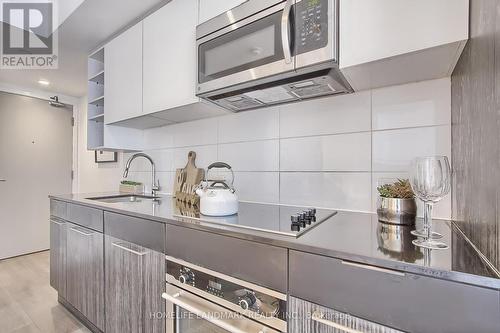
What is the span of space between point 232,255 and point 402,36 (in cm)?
91

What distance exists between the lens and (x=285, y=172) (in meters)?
1.45

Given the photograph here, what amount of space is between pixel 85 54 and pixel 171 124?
1.15 m

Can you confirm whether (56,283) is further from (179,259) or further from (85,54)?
(85,54)

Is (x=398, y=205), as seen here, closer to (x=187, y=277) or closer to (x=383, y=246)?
(x=383, y=246)

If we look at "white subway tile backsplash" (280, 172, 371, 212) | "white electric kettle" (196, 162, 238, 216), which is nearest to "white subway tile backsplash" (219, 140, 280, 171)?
"white subway tile backsplash" (280, 172, 371, 212)

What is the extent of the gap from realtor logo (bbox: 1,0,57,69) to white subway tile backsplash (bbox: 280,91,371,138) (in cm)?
188

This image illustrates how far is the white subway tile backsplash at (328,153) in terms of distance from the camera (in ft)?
3.98

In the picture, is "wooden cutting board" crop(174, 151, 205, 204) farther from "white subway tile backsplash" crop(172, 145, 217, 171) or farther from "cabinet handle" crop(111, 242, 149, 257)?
"cabinet handle" crop(111, 242, 149, 257)

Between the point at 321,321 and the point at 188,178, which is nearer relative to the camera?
the point at 321,321

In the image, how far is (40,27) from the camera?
1.92 metres

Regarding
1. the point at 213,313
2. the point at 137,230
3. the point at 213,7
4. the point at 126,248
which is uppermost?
the point at 213,7

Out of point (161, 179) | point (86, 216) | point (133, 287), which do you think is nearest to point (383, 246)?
point (133, 287)

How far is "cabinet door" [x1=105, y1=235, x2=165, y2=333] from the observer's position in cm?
114

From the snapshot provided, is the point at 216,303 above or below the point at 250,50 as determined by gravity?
below
